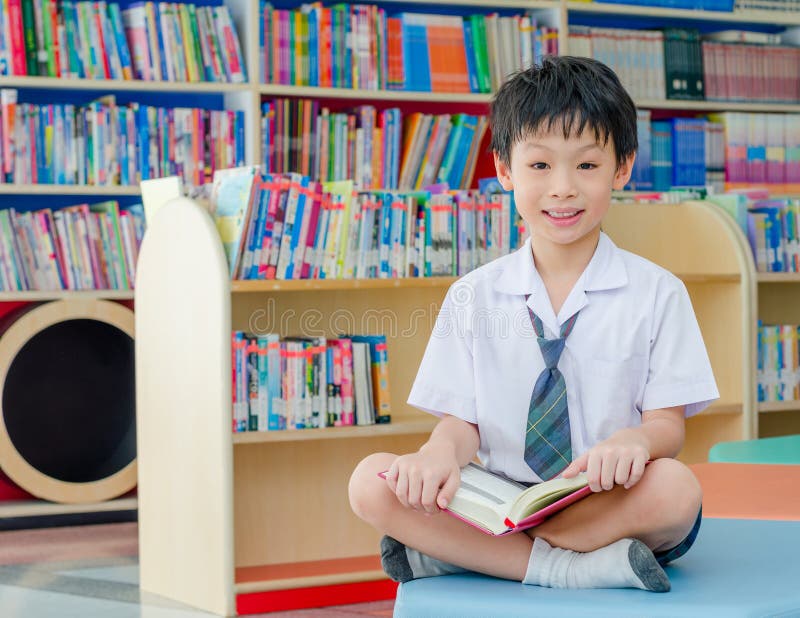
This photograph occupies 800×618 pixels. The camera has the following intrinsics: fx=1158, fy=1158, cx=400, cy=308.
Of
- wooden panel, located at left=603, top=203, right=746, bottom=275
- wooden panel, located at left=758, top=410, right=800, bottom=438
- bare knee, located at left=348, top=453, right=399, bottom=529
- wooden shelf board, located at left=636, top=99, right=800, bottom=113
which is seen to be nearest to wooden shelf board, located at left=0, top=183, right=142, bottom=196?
wooden panel, located at left=603, top=203, right=746, bottom=275

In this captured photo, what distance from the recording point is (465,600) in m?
1.16

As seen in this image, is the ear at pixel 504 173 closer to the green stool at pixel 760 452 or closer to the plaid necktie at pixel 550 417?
the plaid necktie at pixel 550 417

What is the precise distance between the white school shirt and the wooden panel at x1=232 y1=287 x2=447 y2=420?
4.42ft

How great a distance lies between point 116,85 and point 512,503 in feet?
8.84

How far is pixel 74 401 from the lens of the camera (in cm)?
372

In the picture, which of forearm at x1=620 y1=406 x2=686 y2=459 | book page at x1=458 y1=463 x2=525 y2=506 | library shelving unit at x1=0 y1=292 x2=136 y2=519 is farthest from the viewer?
library shelving unit at x1=0 y1=292 x2=136 y2=519

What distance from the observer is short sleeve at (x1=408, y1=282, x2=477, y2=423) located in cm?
146

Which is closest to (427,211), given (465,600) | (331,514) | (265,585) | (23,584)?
(331,514)

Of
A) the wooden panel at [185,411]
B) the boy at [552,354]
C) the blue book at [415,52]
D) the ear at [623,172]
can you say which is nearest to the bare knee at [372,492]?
the boy at [552,354]

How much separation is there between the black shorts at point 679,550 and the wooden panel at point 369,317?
5.35ft

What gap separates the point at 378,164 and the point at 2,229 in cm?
122

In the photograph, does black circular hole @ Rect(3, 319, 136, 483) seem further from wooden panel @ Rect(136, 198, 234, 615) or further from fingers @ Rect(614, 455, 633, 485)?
fingers @ Rect(614, 455, 633, 485)

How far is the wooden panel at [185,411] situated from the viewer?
2.52m

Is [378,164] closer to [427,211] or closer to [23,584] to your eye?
[427,211]
